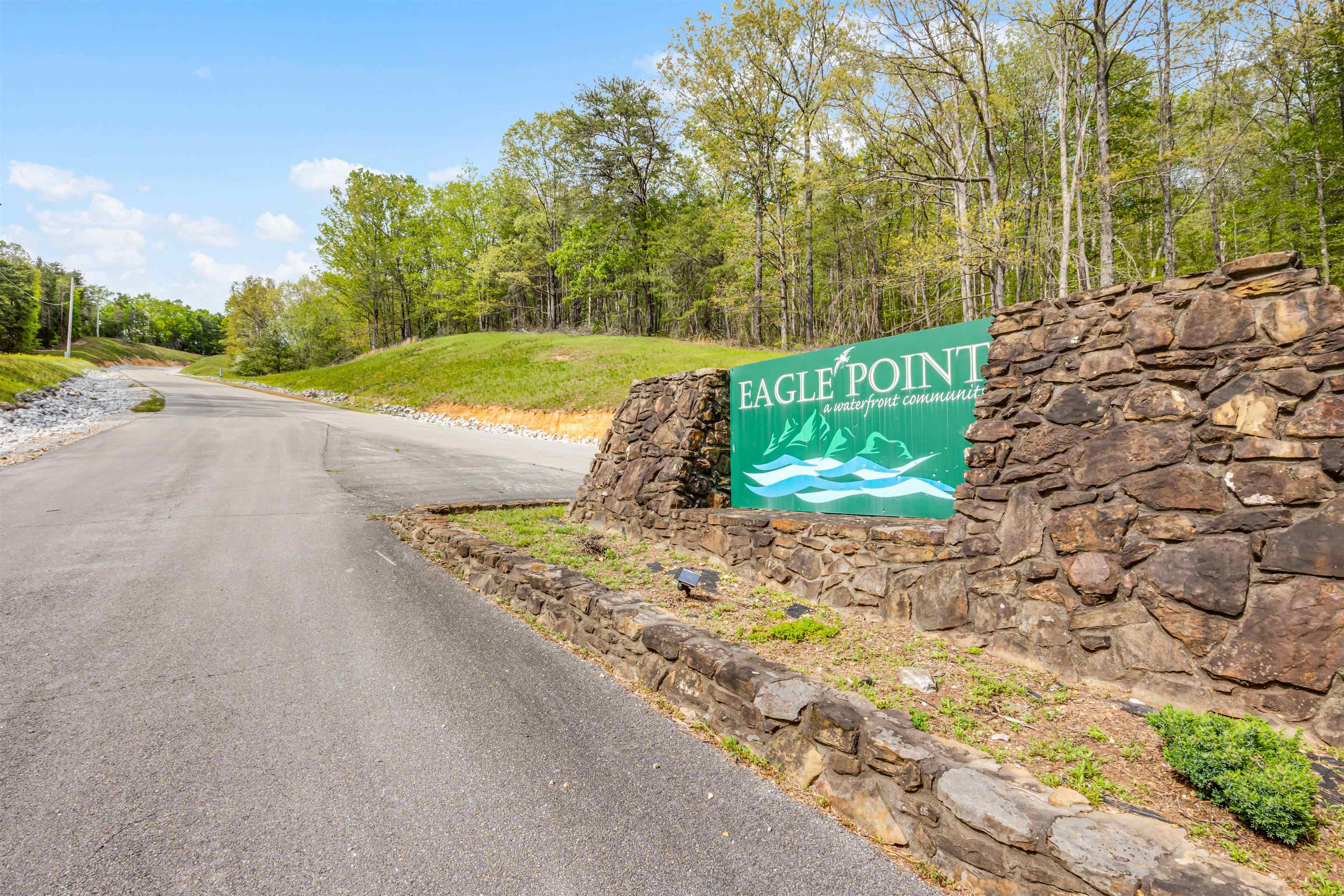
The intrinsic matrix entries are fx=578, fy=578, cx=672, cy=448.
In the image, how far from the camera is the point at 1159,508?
318 centimetres

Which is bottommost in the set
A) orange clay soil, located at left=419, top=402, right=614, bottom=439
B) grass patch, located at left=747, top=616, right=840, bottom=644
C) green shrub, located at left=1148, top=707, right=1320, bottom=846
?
grass patch, located at left=747, top=616, right=840, bottom=644

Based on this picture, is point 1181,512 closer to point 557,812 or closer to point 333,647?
point 557,812

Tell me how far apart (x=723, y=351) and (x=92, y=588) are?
20917 mm

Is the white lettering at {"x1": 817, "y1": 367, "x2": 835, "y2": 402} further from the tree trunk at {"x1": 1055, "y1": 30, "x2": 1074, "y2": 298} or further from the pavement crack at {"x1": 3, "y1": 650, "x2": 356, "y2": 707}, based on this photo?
the tree trunk at {"x1": 1055, "y1": 30, "x2": 1074, "y2": 298}

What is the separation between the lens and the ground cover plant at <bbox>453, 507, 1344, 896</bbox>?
210 cm

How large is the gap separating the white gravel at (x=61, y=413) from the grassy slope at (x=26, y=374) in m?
0.31

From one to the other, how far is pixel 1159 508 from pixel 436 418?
25232 millimetres

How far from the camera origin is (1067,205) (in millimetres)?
14047

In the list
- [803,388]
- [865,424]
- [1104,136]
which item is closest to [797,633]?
[865,424]

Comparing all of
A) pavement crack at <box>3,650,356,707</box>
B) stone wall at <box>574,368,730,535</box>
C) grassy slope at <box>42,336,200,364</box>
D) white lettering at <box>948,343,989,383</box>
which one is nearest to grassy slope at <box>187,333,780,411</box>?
stone wall at <box>574,368,730,535</box>

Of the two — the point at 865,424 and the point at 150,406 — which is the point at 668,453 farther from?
the point at 150,406

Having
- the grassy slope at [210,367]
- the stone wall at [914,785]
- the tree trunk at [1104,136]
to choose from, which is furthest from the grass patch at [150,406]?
the grassy slope at [210,367]

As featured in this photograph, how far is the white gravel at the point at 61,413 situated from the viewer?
45.4ft

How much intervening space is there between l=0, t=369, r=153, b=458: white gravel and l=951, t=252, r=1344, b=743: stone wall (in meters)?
18.2
